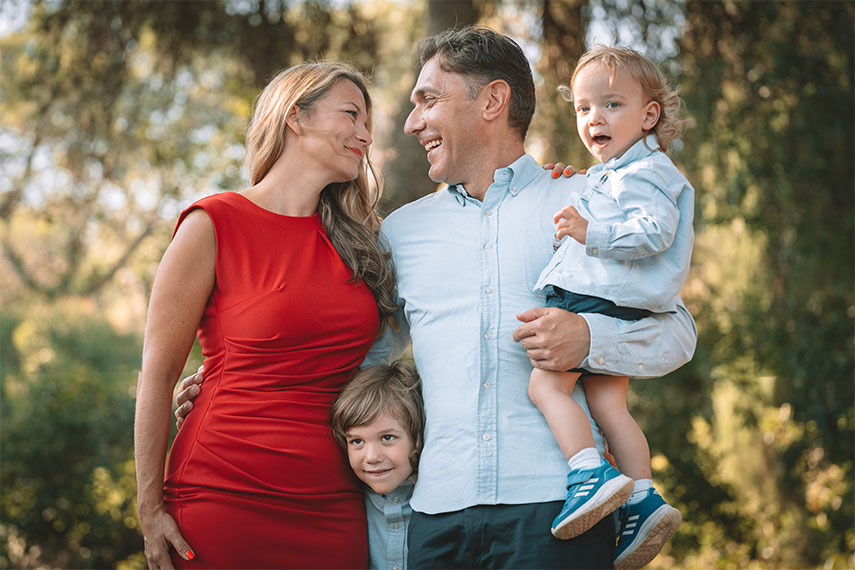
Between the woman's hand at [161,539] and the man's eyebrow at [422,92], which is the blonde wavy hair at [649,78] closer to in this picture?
the man's eyebrow at [422,92]

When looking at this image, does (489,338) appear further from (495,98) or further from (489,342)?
(495,98)

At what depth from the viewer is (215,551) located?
2.29m

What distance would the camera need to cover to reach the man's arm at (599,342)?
219 cm

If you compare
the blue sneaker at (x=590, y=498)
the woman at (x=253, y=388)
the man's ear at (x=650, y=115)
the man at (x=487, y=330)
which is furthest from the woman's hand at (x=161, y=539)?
the man's ear at (x=650, y=115)

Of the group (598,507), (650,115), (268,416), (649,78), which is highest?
(649,78)

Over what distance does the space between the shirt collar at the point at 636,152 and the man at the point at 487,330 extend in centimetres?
18

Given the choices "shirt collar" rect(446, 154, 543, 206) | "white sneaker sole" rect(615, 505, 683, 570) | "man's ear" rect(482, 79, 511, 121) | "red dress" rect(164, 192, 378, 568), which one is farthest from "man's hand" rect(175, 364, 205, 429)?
"white sneaker sole" rect(615, 505, 683, 570)

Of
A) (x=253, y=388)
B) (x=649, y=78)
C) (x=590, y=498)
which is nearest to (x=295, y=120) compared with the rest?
(x=253, y=388)

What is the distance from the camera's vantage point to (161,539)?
2320 mm

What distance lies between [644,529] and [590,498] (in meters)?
0.26

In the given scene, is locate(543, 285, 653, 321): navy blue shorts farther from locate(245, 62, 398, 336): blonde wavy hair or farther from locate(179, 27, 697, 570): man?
locate(245, 62, 398, 336): blonde wavy hair

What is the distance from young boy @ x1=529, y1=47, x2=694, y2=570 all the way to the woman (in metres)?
0.60

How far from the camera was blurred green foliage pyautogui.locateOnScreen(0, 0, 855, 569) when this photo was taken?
5.93 meters

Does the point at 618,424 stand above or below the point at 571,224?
below
